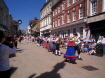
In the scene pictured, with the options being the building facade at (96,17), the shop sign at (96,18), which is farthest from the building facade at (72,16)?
A: the shop sign at (96,18)

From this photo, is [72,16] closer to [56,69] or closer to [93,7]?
[93,7]

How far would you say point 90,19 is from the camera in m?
15.3

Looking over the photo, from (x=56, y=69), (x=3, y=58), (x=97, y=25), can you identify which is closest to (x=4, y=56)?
(x=3, y=58)

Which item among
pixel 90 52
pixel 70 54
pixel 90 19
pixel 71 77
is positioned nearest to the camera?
pixel 71 77

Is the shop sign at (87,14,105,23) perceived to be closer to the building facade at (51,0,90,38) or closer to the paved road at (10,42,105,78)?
the building facade at (51,0,90,38)

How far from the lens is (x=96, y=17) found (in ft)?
46.5

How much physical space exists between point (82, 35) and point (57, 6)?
12358mm

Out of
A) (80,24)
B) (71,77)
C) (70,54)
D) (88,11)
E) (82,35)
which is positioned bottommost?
(71,77)

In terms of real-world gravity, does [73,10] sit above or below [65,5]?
below

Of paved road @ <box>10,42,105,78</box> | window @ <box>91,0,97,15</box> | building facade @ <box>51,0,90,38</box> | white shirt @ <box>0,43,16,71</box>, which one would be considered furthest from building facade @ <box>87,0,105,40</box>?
white shirt @ <box>0,43,16,71</box>

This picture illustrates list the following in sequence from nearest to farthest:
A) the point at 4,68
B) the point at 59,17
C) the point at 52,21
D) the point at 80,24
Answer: the point at 4,68 → the point at 80,24 → the point at 59,17 → the point at 52,21

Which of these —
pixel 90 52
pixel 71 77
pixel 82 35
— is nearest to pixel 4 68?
pixel 71 77

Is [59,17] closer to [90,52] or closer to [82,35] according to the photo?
[82,35]

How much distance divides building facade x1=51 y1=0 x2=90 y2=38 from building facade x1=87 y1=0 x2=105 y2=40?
85 centimetres
